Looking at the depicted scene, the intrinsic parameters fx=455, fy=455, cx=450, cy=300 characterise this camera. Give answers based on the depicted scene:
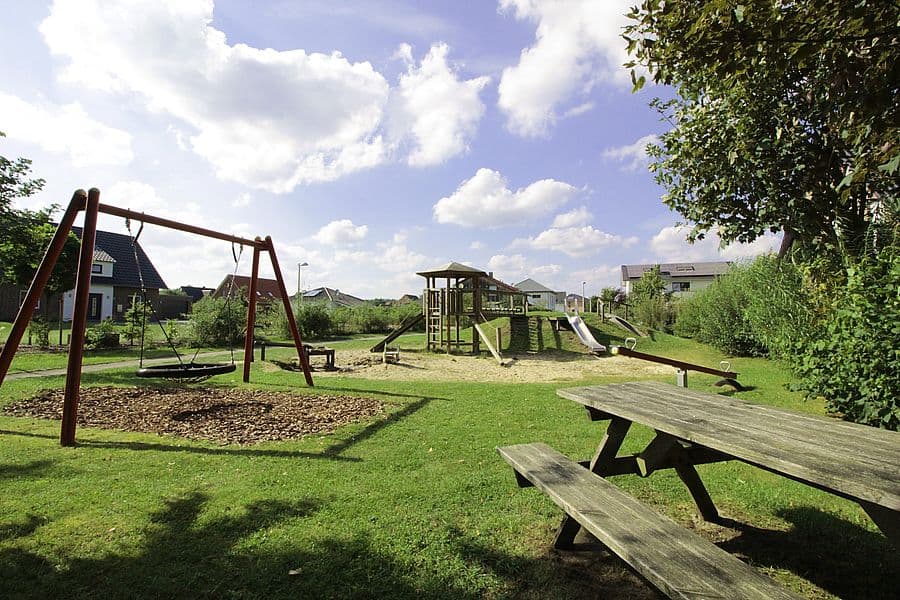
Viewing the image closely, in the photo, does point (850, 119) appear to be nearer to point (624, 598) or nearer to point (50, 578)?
point (624, 598)

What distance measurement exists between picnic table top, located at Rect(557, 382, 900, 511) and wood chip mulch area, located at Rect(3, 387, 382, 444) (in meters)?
4.24

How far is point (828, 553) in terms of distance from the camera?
2.91m

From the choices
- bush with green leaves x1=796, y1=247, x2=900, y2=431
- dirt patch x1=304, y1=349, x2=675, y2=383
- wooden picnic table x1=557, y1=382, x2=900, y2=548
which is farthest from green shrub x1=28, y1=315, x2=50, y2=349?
A: bush with green leaves x1=796, y1=247, x2=900, y2=431

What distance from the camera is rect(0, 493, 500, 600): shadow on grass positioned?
8.04 ft

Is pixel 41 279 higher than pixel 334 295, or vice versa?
pixel 334 295

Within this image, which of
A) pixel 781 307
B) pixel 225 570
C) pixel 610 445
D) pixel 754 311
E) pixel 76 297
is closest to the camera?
pixel 225 570

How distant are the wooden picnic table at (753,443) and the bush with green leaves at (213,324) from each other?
19.1m

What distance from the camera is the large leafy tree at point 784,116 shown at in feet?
11.9

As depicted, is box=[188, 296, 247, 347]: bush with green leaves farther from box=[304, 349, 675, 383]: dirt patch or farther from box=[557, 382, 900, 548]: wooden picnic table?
box=[557, 382, 900, 548]: wooden picnic table

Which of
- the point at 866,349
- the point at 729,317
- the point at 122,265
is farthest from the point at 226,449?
the point at 122,265

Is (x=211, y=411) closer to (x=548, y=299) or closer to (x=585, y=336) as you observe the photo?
(x=585, y=336)

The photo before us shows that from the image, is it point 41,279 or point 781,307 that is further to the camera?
point 781,307

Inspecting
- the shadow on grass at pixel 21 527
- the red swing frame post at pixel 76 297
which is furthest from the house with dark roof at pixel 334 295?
the shadow on grass at pixel 21 527

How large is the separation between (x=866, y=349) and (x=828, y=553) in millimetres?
3601
